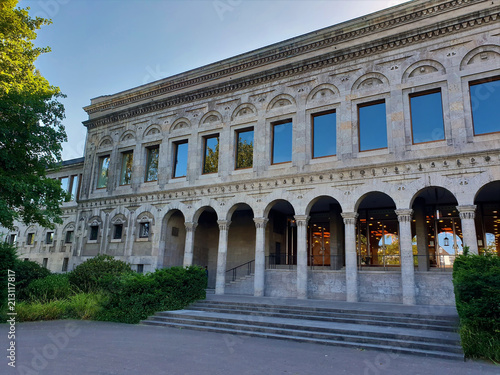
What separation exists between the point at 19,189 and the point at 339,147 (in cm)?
1434

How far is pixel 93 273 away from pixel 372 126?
1496 centimetres

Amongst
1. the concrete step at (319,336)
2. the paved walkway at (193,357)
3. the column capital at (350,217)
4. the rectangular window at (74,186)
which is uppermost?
the rectangular window at (74,186)

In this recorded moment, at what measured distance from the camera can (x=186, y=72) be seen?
23.5 metres

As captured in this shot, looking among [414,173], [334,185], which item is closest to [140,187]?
[334,185]

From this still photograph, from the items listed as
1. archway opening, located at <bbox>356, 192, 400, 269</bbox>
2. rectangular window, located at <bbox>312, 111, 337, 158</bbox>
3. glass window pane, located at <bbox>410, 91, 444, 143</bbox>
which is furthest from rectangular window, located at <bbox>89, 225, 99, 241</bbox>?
glass window pane, located at <bbox>410, 91, 444, 143</bbox>

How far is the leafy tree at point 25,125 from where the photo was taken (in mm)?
15617

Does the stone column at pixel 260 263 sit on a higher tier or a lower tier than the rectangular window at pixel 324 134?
lower

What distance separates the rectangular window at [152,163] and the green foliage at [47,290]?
31.0 ft

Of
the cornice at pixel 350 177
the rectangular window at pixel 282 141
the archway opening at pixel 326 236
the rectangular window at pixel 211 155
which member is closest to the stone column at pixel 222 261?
the cornice at pixel 350 177

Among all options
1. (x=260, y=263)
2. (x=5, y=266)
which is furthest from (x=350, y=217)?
(x=5, y=266)

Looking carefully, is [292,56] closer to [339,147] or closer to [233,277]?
[339,147]

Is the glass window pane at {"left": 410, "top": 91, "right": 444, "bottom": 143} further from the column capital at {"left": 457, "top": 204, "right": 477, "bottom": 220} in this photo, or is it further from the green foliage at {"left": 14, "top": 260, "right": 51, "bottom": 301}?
the green foliage at {"left": 14, "top": 260, "right": 51, "bottom": 301}

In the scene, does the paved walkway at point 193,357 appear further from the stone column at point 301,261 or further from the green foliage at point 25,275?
the stone column at point 301,261

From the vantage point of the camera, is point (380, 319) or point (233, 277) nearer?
point (380, 319)
